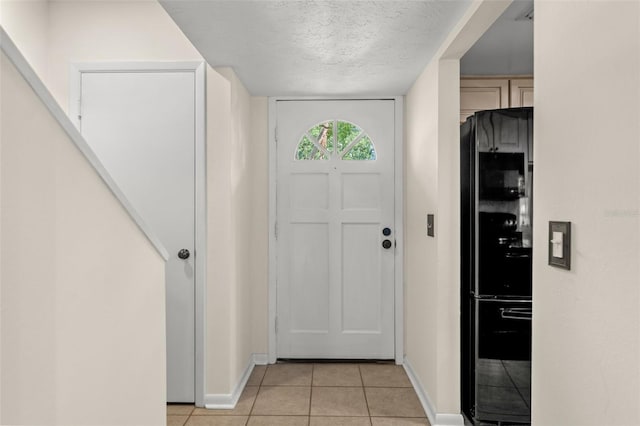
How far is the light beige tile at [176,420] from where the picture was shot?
9.58 feet

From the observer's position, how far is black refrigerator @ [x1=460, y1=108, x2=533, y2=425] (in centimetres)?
269

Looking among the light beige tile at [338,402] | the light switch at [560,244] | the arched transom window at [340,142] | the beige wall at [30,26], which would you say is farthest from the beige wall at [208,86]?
the light switch at [560,244]

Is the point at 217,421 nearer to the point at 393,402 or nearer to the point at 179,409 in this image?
the point at 179,409

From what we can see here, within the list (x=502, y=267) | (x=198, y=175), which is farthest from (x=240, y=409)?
(x=502, y=267)

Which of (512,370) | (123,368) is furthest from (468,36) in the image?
(123,368)

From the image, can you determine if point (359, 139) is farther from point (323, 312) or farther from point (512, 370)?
point (512, 370)

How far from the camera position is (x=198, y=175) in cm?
319

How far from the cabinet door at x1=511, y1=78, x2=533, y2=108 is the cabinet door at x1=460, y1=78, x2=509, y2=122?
51 mm

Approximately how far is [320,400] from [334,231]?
1341 mm

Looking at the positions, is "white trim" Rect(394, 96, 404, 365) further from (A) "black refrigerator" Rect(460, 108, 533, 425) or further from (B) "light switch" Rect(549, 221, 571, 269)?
(B) "light switch" Rect(549, 221, 571, 269)

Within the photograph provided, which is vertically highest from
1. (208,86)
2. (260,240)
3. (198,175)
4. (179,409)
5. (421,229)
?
(208,86)

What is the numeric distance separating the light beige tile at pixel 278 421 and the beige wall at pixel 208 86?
0.31 meters

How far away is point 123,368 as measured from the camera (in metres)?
1.68

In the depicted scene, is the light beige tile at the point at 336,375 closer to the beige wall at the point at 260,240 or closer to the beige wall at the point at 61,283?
the beige wall at the point at 260,240
